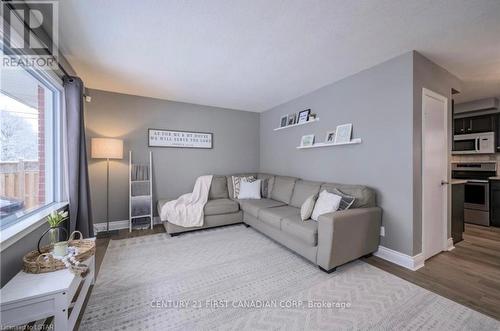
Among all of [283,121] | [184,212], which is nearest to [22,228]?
[184,212]

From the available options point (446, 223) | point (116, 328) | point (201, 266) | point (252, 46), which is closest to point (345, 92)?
point (252, 46)

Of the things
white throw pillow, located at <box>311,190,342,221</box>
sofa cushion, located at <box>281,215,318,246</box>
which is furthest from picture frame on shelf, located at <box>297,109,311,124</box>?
sofa cushion, located at <box>281,215,318,246</box>

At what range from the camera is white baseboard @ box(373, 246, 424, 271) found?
2.24 meters

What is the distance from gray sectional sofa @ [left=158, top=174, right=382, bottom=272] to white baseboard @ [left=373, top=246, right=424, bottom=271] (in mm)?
131

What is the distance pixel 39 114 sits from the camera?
6.91 feet

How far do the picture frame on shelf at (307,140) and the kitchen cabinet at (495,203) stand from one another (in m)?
3.44

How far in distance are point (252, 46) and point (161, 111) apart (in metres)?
2.49

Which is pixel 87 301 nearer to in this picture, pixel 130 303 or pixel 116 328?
pixel 130 303

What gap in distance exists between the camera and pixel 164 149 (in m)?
3.96

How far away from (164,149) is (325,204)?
308 centimetres

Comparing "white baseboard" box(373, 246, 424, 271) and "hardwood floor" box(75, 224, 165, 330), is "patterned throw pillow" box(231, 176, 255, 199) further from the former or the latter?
"white baseboard" box(373, 246, 424, 271)

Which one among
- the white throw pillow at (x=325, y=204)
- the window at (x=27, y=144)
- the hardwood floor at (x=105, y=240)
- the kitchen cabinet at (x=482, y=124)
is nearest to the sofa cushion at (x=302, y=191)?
the white throw pillow at (x=325, y=204)

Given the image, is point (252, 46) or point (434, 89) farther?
point (434, 89)

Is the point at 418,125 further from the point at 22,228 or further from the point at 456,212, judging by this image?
the point at 22,228
